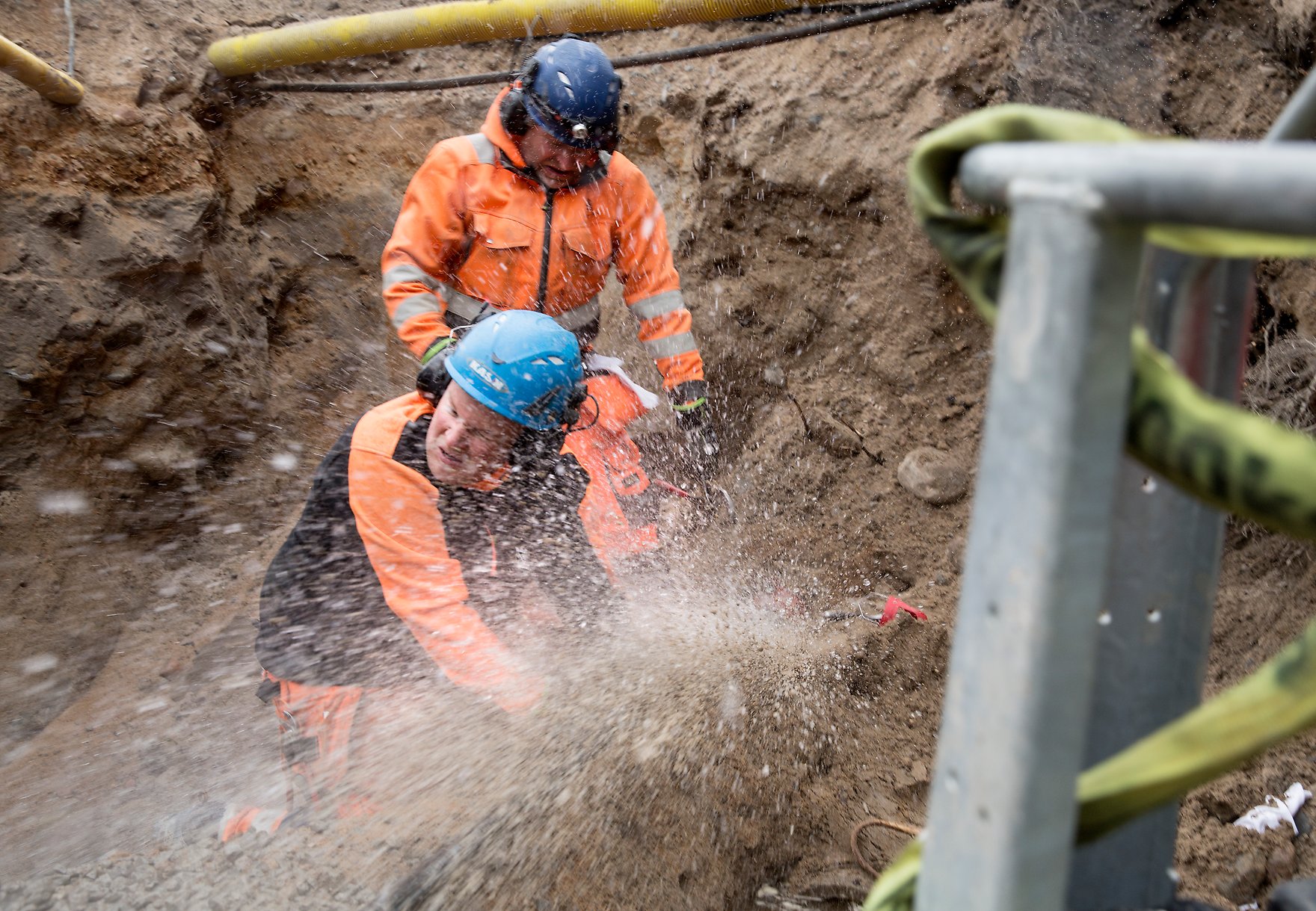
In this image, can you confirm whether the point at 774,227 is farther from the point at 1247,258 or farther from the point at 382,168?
the point at 1247,258

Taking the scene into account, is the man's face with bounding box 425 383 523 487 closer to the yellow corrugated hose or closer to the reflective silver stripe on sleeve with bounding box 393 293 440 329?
the reflective silver stripe on sleeve with bounding box 393 293 440 329

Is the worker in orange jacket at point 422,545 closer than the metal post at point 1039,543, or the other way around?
the metal post at point 1039,543

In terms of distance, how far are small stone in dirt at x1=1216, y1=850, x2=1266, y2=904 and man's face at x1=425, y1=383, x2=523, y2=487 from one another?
2579mm

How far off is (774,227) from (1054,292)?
14.9 feet

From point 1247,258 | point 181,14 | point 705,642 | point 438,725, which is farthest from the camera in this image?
point 181,14

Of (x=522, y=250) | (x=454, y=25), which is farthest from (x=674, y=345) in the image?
(x=454, y=25)

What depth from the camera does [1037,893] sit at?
0.80 m

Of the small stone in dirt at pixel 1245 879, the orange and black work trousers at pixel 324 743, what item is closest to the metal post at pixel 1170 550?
the small stone in dirt at pixel 1245 879

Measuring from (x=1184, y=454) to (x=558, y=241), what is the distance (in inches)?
160

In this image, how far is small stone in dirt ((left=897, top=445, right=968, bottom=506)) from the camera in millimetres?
4414

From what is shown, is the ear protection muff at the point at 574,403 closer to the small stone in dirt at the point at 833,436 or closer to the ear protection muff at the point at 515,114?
the ear protection muff at the point at 515,114

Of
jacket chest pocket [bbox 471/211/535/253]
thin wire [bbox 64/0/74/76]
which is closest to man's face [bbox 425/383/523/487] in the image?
jacket chest pocket [bbox 471/211/535/253]

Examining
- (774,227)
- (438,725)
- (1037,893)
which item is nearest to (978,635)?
(1037,893)

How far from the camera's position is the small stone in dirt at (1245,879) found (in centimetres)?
256
